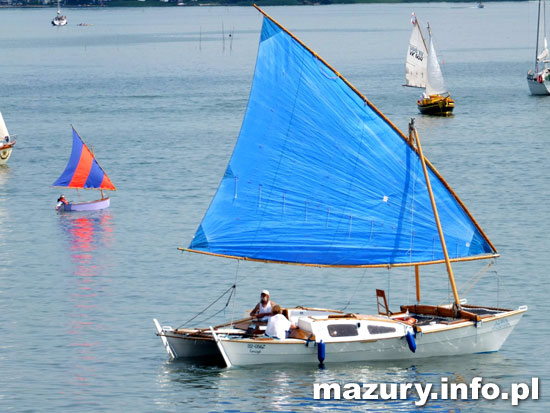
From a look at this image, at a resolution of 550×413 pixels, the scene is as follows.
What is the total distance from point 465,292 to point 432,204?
48.8 ft

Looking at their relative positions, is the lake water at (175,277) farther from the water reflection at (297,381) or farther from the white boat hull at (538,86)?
the white boat hull at (538,86)

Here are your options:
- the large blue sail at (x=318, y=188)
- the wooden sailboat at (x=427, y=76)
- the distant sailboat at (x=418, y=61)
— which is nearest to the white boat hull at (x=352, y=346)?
the large blue sail at (x=318, y=188)

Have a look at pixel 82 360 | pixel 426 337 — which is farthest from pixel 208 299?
pixel 426 337

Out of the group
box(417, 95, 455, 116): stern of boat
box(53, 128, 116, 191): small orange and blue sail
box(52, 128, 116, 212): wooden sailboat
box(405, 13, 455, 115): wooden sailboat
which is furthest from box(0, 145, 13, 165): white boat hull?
box(417, 95, 455, 116): stern of boat

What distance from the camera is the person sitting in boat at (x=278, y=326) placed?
38062mm

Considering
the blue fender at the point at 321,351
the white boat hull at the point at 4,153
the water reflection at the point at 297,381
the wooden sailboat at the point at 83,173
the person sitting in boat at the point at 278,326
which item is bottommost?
the water reflection at the point at 297,381

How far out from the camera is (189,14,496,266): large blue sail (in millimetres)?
39281

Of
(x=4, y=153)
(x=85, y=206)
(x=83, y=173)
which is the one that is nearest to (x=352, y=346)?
(x=85, y=206)

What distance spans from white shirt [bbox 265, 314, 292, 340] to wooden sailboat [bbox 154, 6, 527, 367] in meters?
0.69

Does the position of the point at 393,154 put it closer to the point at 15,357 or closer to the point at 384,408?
the point at 384,408

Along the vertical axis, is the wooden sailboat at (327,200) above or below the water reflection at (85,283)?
above

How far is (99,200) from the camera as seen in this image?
252 feet

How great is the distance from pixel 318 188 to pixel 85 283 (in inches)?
796

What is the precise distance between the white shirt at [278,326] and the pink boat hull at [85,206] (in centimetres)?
4012
